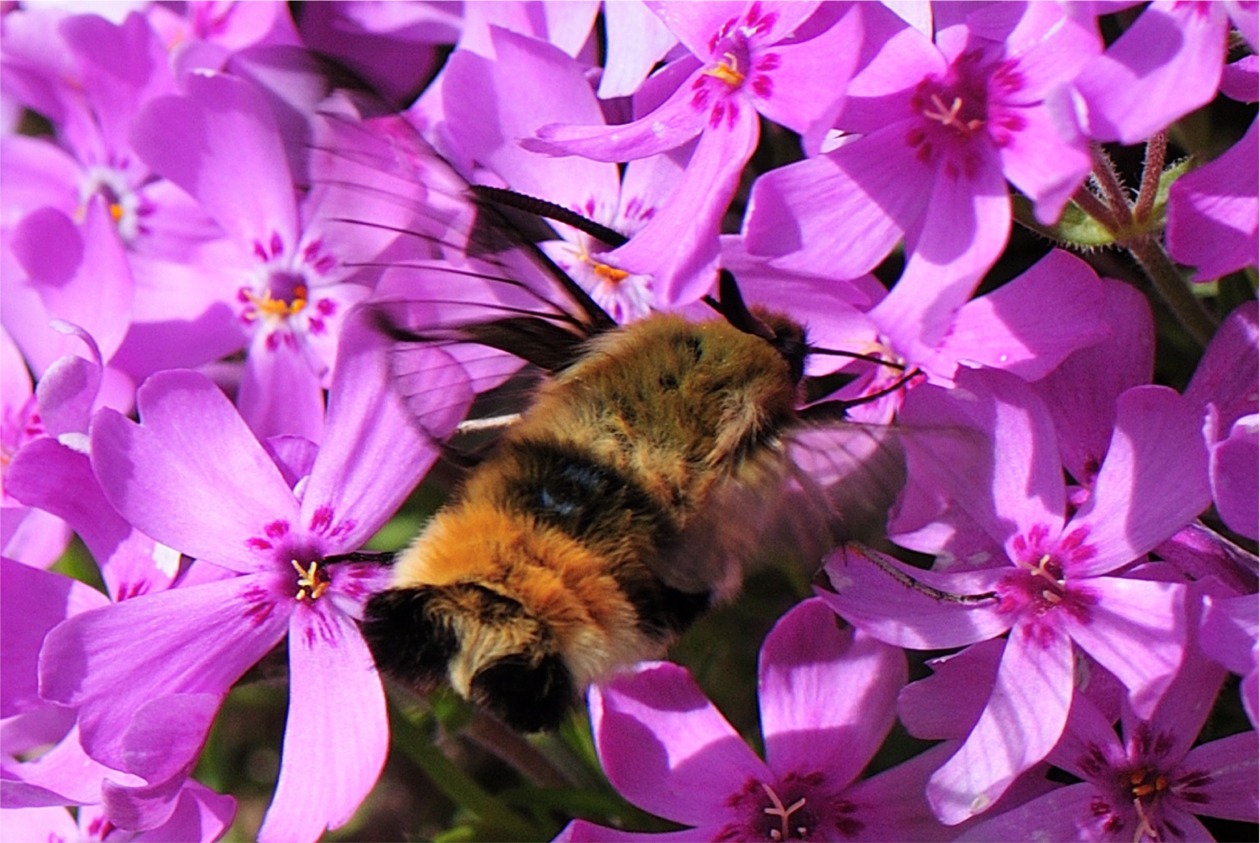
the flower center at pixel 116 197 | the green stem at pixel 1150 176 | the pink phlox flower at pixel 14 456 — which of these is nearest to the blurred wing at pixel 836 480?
the green stem at pixel 1150 176

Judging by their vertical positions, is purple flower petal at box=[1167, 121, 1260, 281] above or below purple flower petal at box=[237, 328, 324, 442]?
above

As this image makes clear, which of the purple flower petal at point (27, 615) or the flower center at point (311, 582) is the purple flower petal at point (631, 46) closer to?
the flower center at point (311, 582)

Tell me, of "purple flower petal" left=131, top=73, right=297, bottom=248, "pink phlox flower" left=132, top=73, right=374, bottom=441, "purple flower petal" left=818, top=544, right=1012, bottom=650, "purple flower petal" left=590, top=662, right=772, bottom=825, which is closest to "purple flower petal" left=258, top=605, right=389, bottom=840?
"purple flower petal" left=590, top=662, right=772, bottom=825

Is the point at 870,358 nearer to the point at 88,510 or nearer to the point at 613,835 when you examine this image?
the point at 613,835

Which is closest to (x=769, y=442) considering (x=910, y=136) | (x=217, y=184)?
(x=910, y=136)

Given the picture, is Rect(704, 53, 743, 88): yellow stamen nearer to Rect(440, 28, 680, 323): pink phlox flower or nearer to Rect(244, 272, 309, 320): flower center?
Rect(440, 28, 680, 323): pink phlox flower
